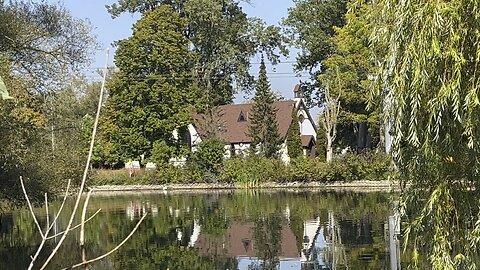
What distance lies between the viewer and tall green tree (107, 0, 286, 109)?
4362 centimetres

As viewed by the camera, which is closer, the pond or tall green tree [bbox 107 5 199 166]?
the pond

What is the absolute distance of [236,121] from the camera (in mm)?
48281

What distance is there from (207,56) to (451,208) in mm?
39879

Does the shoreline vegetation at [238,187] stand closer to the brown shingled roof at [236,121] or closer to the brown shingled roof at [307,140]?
the brown shingled roof at [236,121]

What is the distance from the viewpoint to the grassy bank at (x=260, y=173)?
34.0 meters

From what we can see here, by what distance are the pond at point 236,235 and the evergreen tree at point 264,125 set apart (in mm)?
8106

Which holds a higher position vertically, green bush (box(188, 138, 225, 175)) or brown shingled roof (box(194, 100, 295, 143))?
brown shingled roof (box(194, 100, 295, 143))

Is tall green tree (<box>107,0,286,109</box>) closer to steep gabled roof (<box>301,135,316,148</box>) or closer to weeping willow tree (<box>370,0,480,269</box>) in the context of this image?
steep gabled roof (<box>301,135,316,148</box>)

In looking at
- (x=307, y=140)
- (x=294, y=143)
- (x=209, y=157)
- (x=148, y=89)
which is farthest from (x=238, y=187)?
(x=307, y=140)

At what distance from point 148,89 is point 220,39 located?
693 cm

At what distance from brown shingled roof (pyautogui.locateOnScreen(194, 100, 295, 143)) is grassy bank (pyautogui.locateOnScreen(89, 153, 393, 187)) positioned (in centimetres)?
438

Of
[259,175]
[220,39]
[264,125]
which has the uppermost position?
[220,39]

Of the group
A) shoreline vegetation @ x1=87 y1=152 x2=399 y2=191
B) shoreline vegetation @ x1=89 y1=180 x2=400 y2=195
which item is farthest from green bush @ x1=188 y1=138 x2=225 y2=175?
shoreline vegetation @ x1=89 y1=180 x2=400 y2=195

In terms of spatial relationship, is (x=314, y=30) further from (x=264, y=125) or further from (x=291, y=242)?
(x=291, y=242)
